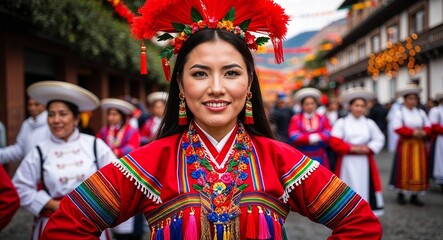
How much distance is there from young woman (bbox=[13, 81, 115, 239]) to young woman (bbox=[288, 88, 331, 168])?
4.33 meters

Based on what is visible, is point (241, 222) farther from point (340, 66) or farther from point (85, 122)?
point (340, 66)

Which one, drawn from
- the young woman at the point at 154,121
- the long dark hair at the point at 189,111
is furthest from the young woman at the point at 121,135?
the long dark hair at the point at 189,111

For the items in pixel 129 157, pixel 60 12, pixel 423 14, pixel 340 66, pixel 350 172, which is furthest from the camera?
pixel 340 66

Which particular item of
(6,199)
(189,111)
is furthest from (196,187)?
(6,199)

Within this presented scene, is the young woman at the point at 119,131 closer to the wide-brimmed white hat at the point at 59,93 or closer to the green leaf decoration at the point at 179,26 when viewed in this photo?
the wide-brimmed white hat at the point at 59,93

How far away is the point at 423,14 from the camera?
19.9m

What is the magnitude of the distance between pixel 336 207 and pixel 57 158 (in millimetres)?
2306

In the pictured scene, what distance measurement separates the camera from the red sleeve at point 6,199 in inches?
107

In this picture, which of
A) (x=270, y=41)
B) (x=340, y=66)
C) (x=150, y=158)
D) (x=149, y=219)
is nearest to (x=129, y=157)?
(x=150, y=158)

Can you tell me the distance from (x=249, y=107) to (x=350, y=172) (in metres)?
4.56

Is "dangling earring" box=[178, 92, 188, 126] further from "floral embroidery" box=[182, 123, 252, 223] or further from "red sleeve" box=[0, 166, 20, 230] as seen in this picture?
"red sleeve" box=[0, 166, 20, 230]

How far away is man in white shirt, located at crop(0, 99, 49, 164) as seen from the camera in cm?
473

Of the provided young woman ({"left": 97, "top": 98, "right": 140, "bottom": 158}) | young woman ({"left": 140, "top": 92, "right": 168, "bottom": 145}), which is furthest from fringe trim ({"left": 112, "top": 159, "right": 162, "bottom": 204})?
young woman ({"left": 140, "top": 92, "right": 168, "bottom": 145})

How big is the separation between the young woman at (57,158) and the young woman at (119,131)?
2185 millimetres
